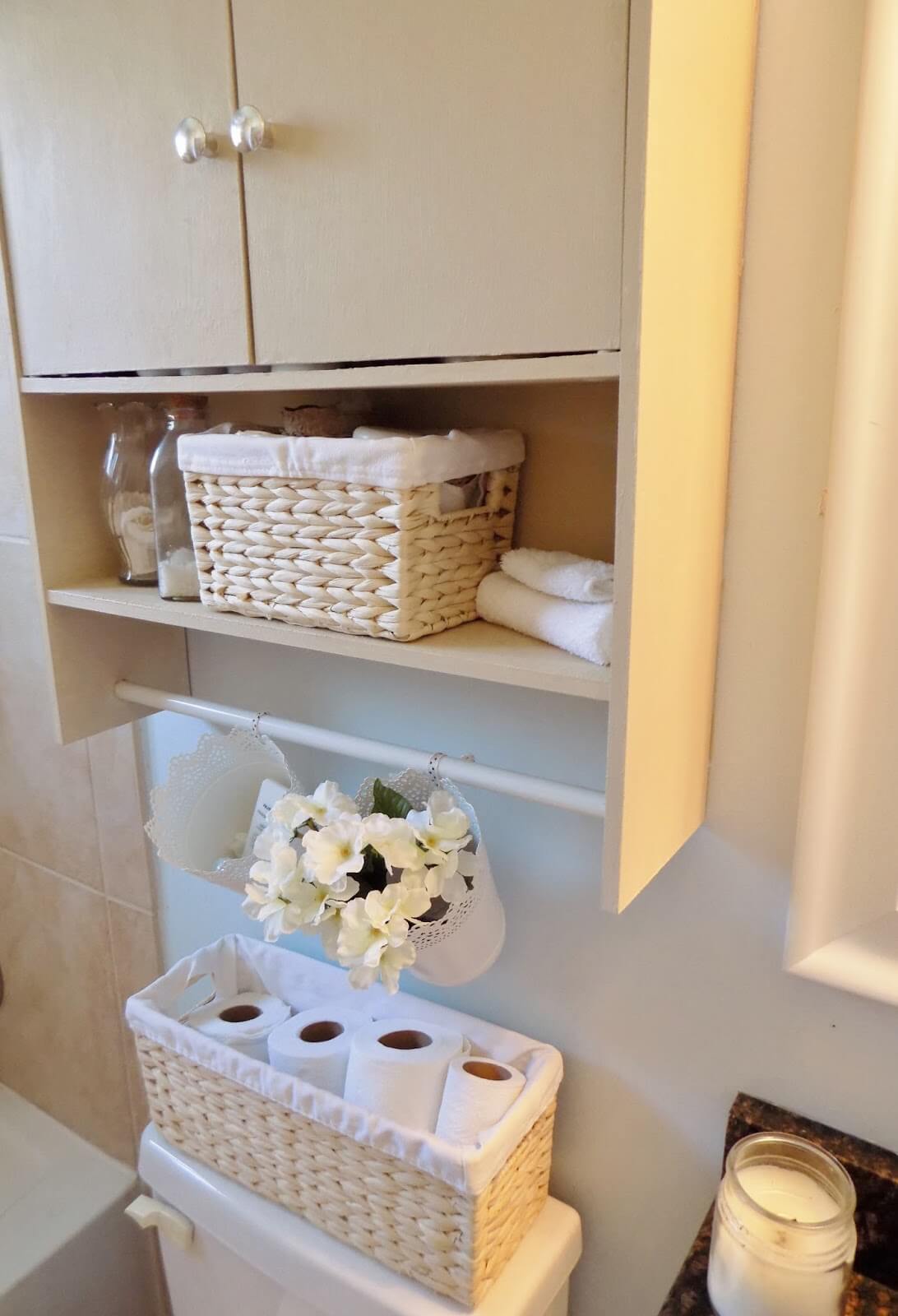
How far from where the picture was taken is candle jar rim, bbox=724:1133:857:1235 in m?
0.65

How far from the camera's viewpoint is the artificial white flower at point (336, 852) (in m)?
0.73

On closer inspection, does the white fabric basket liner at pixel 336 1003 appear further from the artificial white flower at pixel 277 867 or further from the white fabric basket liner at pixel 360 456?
the white fabric basket liner at pixel 360 456

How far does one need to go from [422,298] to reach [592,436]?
0.22 m

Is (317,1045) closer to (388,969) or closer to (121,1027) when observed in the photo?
(388,969)

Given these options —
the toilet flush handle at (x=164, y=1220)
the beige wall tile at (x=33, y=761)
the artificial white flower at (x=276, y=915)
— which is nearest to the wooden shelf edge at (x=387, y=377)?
the artificial white flower at (x=276, y=915)

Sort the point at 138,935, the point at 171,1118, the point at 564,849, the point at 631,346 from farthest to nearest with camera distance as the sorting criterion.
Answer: the point at 138,935 → the point at 171,1118 → the point at 564,849 → the point at 631,346

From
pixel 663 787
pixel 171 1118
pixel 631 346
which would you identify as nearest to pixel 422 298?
pixel 631 346

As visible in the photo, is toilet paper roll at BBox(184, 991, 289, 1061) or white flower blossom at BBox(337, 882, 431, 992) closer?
white flower blossom at BBox(337, 882, 431, 992)

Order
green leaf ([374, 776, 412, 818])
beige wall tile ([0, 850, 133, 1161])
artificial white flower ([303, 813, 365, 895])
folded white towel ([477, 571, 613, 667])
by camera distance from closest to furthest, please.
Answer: folded white towel ([477, 571, 613, 667]) → artificial white flower ([303, 813, 365, 895]) → green leaf ([374, 776, 412, 818]) → beige wall tile ([0, 850, 133, 1161])

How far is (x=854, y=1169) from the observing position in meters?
0.73

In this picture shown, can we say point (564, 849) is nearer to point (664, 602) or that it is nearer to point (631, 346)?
point (664, 602)

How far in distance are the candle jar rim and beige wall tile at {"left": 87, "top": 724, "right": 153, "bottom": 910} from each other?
87 centimetres

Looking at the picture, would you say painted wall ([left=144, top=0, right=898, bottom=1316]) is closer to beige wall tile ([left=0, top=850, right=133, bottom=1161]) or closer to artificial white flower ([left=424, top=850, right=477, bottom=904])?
artificial white flower ([left=424, top=850, right=477, bottom=904])

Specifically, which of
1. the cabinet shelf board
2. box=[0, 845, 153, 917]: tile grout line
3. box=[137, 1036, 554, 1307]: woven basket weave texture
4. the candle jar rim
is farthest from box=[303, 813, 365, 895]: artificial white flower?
box=[0, 845, 153, 917]: tile grout line
